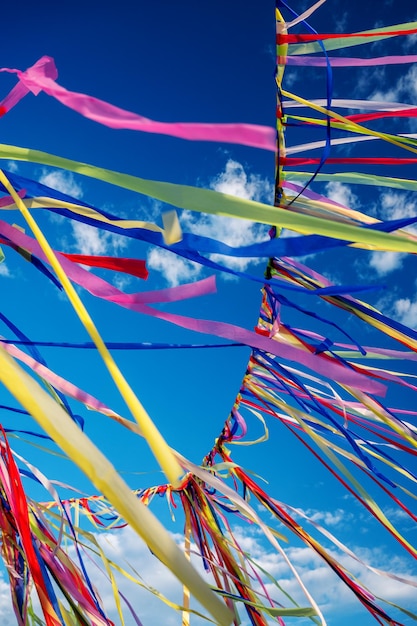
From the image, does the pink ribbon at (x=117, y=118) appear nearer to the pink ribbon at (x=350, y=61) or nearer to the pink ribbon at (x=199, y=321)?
the pink ribbon at (x=199, y=321)

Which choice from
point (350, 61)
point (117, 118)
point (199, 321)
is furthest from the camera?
point (350, 61)

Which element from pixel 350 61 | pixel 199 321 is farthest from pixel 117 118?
pixel 350 61

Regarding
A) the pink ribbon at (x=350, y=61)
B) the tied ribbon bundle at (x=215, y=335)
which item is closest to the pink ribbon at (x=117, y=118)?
the tied ribbon bundle at (x=215, y=335)

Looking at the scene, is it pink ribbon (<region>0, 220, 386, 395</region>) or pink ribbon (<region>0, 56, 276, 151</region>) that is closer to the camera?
pink ribbon (<region>0, 56, 276, 151</region>)

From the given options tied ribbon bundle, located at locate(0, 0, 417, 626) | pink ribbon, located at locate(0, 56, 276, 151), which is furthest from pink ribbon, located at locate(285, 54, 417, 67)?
pink ribbon, located at locate(0, 56, 276, 151)

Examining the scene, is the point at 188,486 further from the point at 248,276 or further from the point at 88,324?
the point at 88,324

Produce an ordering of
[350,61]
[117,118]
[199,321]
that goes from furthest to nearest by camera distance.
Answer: [350,61] < [199,321] < [117,118]

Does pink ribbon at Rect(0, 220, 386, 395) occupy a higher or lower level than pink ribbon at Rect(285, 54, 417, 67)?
lower

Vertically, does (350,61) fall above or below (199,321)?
above

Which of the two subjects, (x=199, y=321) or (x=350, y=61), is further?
(x=350, y=61)

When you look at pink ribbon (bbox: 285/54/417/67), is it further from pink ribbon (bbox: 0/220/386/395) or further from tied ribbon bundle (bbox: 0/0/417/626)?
pink ribbon (bbox: 0/220/386/395)

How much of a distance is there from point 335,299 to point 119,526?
103 cm

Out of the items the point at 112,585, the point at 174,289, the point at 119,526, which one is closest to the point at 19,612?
the point at 112,585

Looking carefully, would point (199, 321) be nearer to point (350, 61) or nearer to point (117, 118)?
point (117, 118)
